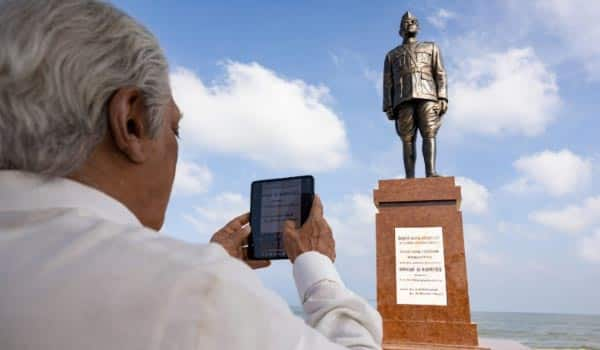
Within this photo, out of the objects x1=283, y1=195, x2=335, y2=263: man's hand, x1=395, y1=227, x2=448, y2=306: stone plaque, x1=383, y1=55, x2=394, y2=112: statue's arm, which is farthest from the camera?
x1=383, y1=55, x2=394, y2=112: statue's arm

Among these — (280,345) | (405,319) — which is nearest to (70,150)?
(280,345)

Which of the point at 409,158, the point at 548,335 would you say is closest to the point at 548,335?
the point at 548,335

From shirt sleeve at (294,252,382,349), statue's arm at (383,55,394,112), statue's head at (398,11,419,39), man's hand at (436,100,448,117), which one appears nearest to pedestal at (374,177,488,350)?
man's hand at (436,100,448,117)

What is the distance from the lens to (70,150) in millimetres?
458

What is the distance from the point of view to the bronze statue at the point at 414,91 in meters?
4.89

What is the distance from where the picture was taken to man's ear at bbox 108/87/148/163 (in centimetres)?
47

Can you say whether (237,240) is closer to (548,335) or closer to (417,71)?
(417,71)

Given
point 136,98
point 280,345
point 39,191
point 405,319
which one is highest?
point 136,98

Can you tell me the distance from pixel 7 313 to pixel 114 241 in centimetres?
9

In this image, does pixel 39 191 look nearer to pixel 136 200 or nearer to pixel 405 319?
pixel 136 200

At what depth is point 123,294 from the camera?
0.34 metres

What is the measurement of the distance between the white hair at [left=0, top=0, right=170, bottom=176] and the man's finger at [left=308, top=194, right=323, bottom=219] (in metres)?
0.44

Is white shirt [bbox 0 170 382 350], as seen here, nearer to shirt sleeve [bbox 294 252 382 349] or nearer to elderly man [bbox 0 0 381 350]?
elderly man [bbox 0 0 381 350]

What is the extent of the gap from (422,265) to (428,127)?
5.21 feet
